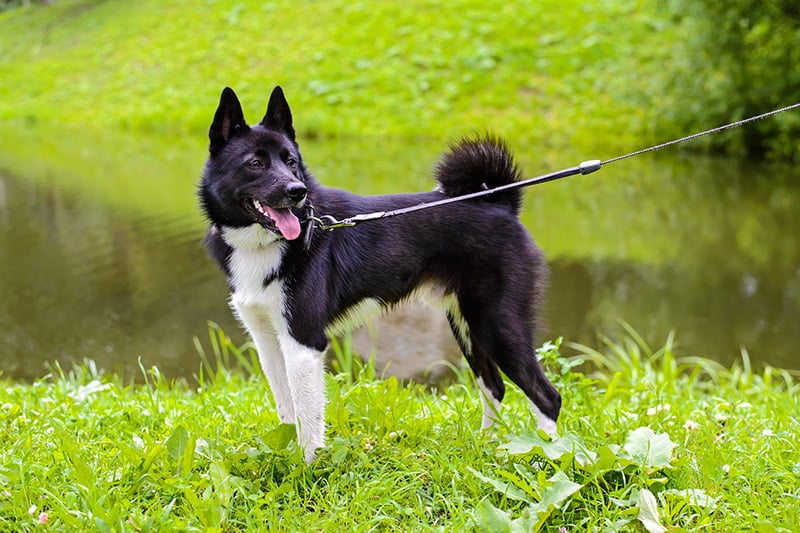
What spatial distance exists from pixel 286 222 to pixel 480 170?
983 mm

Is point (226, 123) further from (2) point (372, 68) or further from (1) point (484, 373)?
(2) point (372, 68)

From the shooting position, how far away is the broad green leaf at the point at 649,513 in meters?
2.52

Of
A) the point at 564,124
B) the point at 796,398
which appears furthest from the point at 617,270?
the point at 564,124

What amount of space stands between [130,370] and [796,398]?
4.62 m

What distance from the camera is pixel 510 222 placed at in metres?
3.34

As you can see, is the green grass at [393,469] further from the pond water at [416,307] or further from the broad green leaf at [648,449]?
the pond water at [416,307]

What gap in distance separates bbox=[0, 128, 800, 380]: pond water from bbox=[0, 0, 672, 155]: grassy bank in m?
1.92

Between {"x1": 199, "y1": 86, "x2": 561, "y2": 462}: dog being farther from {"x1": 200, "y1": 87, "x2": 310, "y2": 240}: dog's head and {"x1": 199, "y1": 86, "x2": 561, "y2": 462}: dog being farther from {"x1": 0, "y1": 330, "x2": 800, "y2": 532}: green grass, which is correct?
{"x1": 0, "y1": 330, "x2": 800, "y2": 532}: green grass

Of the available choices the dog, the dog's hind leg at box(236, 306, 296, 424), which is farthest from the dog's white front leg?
the dog's hind leg at box(236, 306, 296, 424)

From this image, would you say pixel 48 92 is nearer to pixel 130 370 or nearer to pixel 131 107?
pixel 131 107

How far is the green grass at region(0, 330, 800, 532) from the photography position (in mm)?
2604

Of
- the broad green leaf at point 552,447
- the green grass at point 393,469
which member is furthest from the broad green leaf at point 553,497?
the broad green leaf at point 552,447

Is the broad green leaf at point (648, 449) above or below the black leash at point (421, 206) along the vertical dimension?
below

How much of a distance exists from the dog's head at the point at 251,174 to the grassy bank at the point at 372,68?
12.6 m
